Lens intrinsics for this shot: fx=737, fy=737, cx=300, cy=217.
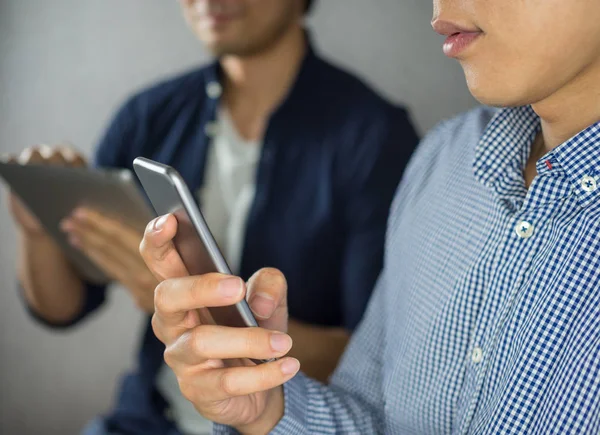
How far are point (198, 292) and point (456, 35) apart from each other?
37 centimetres

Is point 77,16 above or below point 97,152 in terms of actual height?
above

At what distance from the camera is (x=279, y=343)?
0.67 meters

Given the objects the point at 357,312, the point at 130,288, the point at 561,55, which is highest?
the point at 561,55

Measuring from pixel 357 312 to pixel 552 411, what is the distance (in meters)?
0.71

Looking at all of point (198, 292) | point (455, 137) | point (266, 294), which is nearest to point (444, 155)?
point (455, 137)

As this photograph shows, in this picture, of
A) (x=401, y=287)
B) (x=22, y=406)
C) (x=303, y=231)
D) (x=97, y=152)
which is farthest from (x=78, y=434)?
(x=401, y=287)

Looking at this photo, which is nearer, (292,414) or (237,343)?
(237,343)

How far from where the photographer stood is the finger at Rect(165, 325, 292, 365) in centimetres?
66

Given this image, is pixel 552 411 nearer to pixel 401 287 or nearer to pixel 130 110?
pixel 401 287

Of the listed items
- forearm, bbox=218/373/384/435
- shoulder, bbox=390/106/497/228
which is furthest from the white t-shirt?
forearm, bbox=218/373/384/435

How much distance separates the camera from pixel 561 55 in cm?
68

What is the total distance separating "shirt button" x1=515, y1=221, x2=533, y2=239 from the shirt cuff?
30 cm

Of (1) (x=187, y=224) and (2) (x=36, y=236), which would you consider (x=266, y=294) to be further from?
(2) (x=36, y=236)

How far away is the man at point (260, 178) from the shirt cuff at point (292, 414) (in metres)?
0.50
